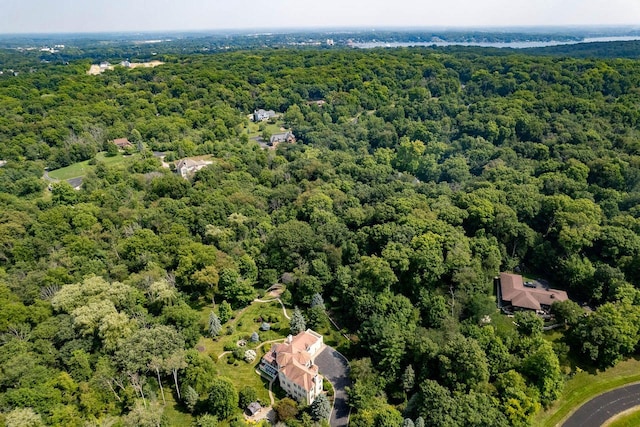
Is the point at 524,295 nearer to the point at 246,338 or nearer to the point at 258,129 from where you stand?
the point at 246,338

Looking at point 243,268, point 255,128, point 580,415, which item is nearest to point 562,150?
point 580,415

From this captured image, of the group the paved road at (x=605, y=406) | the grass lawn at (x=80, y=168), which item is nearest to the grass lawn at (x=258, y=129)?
the grass lawn at (x=80, y=168)

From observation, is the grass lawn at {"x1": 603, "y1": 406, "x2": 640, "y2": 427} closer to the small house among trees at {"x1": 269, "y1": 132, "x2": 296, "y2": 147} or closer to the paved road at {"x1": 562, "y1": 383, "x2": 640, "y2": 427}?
the paved road at {"x1": 562, "y1": 383, "x2": 640, "y2": 427}

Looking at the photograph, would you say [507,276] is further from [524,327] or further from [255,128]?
[255,128]

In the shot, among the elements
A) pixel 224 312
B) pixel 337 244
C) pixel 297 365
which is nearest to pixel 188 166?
pixel 337 244

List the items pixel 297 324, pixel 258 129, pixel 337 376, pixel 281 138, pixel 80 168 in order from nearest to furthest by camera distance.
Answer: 1. pixel 337 376
2. pixel 297 324
3. pixel 80 168
4. pixel 281 138
5. pixel 258 129

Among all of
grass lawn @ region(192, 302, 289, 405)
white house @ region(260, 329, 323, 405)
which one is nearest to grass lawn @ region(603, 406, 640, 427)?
white house @ region(260, 329, 323, 405)
